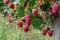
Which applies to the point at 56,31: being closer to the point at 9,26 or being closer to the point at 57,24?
the point at 57,24

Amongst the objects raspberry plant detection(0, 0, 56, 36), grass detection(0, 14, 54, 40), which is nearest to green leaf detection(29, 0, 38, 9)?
raspberry plant detection(0, 0, 56, 36)

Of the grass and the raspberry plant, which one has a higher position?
the raspberry plant

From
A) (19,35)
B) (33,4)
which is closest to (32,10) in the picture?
(33,4)

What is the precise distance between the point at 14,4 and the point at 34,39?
251cm

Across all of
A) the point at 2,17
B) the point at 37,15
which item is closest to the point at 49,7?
the point at 37,15

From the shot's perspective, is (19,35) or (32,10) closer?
(32,10)

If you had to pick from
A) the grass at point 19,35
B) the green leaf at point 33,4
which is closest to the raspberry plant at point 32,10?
the green leaf at point 33,4

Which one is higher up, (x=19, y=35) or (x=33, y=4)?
(x=33, y=4)

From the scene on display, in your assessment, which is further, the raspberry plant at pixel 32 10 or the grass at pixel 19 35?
the grass at pixel 19 35

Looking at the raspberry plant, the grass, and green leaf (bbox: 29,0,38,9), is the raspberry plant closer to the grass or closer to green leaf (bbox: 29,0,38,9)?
green leaf (bbox: 29,0,38,9)

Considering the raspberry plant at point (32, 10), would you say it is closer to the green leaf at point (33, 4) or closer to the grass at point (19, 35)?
the green leaf at point (33, 4)

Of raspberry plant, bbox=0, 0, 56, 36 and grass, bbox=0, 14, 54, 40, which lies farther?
grass, bbox=0, 14, 54, 40

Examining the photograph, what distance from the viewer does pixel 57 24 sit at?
3.95 feet

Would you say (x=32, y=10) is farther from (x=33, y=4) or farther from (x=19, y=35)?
(x=19, y=35)
